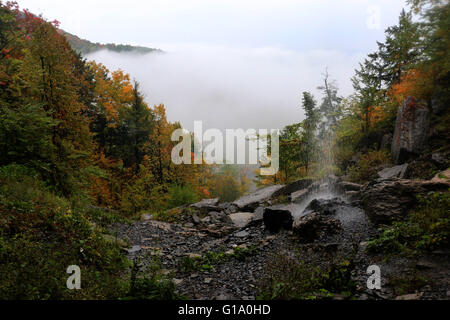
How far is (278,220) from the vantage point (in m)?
7.59

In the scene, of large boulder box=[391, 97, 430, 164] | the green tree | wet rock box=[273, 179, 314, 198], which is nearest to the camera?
large boulder box=[391, 97, 430, 164]

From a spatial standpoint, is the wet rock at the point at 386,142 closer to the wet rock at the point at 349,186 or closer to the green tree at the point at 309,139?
Answer: the wet rock at the point at 349,186

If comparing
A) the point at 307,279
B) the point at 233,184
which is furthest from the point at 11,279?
the point at 233,184

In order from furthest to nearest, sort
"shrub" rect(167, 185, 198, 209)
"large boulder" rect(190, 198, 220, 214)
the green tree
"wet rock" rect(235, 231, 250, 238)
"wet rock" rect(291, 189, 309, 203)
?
the green tree, "shrub" rect(167, 185, 198, 209), "large boulder" rect(190, 198, 220, 214), "wet rock" rect(291, 189, 309, 203), "wet rock" rect(235, 231, 250, 238)

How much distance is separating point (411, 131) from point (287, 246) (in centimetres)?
850

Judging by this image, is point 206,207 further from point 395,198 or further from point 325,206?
point 395,198

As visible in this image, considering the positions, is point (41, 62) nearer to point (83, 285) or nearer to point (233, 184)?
point (83, 285)

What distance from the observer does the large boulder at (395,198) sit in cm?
612

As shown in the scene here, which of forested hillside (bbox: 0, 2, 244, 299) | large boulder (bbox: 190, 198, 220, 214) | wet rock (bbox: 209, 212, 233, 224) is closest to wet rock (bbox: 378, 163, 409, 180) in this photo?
wet rock (bbox: 209, 212, 233, 224)

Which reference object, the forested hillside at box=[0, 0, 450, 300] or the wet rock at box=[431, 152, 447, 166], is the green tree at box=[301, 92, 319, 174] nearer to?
the forested hillside at box=[0, 0, 450, 300]

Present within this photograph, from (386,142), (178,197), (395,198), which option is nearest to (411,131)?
(386,142)

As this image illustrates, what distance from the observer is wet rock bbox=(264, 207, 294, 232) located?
24.5 ft

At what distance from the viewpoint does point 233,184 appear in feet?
98.3

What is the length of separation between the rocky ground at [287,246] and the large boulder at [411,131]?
132cm
